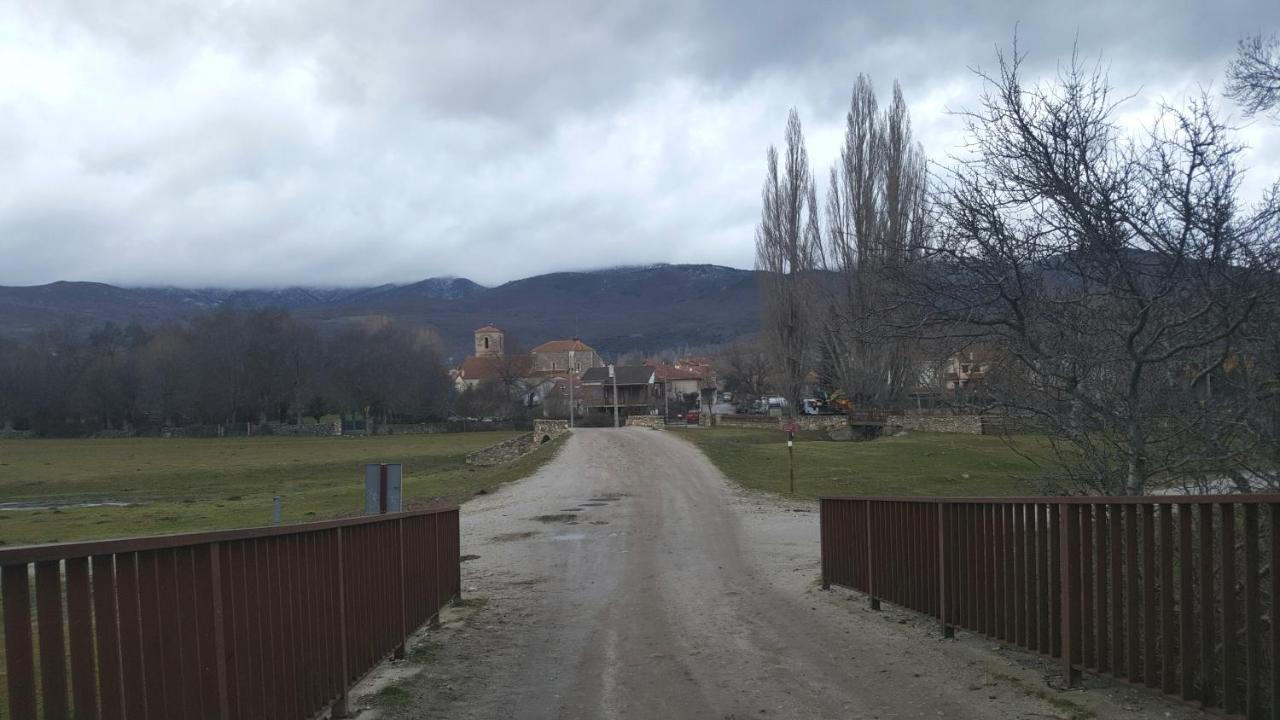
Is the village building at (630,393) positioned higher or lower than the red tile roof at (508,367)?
lower

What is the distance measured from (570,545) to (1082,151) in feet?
38.2

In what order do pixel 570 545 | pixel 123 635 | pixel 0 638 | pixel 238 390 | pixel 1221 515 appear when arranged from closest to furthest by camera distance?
pixel 0 638
pixel 123 635
pixel 1221 515
pixel 570 545
pixel 238 390

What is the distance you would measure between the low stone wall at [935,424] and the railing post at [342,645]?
54.8 meters

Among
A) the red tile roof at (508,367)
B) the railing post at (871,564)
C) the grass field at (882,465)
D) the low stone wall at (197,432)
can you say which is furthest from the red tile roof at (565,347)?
the railing post at (871,564)

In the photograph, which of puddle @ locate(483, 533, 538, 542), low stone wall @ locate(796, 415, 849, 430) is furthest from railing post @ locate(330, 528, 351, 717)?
low stone wall @ locate(796, 415, 849, 430)

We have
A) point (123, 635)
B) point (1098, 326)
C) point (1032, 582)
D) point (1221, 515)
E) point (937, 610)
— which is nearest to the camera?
A: point (123, 635)

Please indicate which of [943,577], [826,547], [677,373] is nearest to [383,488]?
[826,547]

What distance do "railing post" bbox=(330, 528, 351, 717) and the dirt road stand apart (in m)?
0.48

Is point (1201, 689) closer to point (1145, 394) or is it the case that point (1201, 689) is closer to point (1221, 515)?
point (1221, 515)

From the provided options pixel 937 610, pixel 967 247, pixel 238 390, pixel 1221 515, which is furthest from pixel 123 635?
pixel 238 390

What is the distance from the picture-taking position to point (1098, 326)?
8812 mm

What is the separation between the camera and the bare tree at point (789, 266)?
5744 cm

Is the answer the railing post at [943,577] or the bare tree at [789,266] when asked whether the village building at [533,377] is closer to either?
the bare tree at [789,266]

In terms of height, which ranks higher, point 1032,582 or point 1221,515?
point 1221,515
